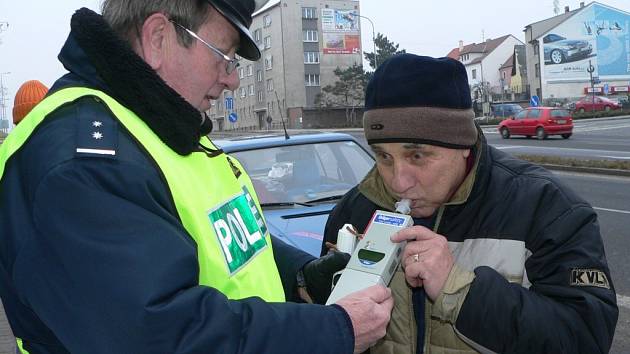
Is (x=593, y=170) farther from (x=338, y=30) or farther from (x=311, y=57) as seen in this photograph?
(x=338, y=30)

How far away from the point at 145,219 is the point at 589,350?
1169mm

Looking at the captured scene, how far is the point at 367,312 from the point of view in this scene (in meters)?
1.38

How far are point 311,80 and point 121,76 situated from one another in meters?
69.0

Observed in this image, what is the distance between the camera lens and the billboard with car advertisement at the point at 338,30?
230ft

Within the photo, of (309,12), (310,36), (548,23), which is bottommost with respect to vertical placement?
(548,23)

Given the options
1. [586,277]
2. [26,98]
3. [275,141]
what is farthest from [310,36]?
[586,277]

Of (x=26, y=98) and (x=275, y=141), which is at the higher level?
(x=26, y=98)

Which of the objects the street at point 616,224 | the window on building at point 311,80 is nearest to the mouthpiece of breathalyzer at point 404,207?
the street at point 616,224

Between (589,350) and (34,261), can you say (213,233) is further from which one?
(589,350)

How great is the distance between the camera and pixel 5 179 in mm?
1256

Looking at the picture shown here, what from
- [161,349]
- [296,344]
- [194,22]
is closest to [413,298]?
[296,344]

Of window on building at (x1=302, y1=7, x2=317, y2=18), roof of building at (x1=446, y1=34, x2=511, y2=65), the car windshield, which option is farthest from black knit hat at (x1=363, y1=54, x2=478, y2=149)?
roof of building at (x1=446, y1=34, x2=511, y2=65)

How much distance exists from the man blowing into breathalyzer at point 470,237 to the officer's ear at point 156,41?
23.5 inches

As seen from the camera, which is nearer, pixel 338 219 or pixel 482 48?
pixel 338 219
